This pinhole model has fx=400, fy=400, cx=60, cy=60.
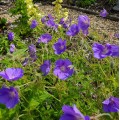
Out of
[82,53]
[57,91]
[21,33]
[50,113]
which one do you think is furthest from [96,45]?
[21,33]

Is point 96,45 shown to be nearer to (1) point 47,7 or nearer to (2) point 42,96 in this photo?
(2) point 42,96

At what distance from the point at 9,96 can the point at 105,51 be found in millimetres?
527

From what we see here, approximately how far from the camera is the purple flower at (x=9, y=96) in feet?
6.15

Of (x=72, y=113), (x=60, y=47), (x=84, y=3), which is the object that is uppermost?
(x=72, y=113)

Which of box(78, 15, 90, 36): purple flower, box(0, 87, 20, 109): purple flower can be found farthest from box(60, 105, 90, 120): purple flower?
box(78, 15, 90, 36): purple flower

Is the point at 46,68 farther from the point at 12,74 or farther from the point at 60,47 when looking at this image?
the point at 60,47

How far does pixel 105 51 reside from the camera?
201 cm

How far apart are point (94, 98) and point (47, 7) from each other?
3.65 m

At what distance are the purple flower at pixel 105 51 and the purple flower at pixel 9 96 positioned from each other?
18.4 inches

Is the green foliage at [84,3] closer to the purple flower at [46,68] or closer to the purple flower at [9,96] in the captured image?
the purple flower at [46,68]

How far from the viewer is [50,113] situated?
7.75 feet

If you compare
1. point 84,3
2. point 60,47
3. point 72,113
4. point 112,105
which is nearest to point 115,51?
point 112,105

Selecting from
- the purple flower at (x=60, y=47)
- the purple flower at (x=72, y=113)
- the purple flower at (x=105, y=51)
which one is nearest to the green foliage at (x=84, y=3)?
the purple flower at (x=60, y=47)

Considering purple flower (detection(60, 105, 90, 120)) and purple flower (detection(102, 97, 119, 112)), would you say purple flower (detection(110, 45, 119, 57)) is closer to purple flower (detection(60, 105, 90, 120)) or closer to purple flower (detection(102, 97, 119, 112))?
purple flower (detection(102, 97, 119, 112))
